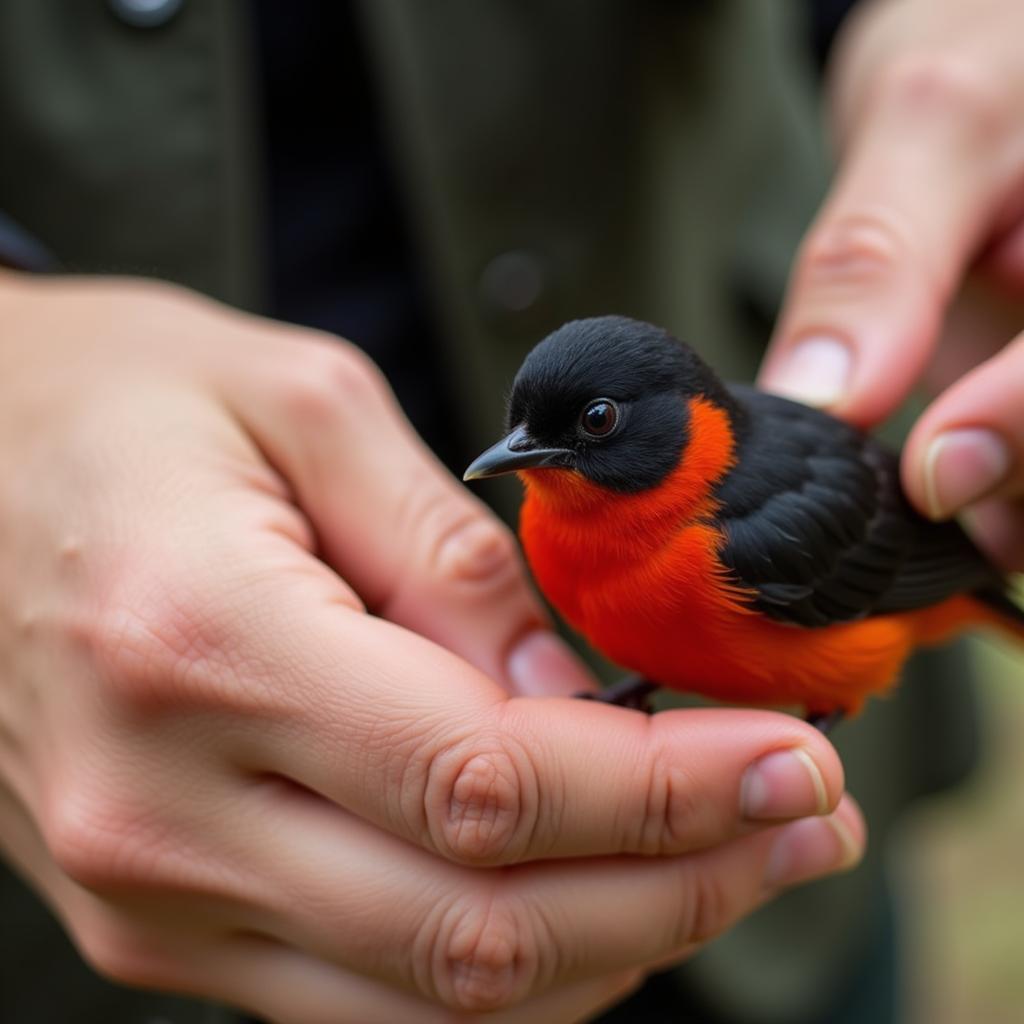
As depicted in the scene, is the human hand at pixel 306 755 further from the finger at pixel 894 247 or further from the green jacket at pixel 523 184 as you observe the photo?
the finger at pixel 894 247

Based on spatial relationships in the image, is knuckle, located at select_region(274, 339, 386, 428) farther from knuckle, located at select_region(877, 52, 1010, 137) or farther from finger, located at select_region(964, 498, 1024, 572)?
finger, located at select_region(964, 498, 1024, 572)

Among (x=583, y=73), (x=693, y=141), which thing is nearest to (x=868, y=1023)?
(x=693, y=141)

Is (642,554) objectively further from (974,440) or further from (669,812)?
(974,440)

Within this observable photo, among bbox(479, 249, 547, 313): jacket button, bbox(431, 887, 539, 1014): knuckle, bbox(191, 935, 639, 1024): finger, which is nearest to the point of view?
bbox(431, 887, 539, 1014): knuckle

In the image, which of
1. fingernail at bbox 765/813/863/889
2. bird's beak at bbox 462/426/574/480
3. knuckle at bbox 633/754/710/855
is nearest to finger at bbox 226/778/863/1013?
knuckle at bbox 633/754/710/855

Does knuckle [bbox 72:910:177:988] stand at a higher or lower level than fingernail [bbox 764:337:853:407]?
lower

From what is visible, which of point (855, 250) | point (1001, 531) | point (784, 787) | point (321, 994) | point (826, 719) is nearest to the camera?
point (784, 787)

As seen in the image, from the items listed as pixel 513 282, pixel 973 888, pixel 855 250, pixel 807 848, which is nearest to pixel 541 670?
pixel 807 848
